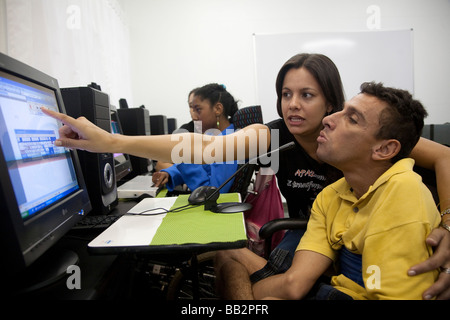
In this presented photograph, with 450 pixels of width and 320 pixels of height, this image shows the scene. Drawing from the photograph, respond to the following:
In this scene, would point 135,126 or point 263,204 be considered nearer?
point 263,204

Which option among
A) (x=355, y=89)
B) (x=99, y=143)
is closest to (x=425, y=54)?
(x=355, y=89)

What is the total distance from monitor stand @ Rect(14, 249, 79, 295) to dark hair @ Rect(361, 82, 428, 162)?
883 millimetres

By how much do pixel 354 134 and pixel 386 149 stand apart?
0.33 feet

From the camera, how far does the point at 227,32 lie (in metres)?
3.44

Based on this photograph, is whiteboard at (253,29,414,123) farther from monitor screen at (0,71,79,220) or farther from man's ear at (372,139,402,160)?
monitor screen at (0,71,79,220)

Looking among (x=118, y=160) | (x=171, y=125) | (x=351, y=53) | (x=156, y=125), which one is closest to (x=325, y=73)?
(x=118, y=160)

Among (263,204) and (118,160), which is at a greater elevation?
(118,160)

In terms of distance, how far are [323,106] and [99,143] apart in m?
0.89

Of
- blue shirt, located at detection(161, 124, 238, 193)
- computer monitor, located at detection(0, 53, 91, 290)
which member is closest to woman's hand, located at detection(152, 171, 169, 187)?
blue shirt, located at detection(161, 124, 238, 193)

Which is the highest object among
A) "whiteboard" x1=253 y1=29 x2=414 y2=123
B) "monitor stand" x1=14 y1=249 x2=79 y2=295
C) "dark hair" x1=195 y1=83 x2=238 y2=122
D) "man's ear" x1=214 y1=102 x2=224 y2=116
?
"whiteboard" x1=253 y1=29 x2=414 y2=123

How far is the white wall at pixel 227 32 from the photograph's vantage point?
11.1ft

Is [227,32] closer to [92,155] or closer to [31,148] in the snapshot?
[92,155]

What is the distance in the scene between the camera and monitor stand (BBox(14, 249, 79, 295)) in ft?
1.73

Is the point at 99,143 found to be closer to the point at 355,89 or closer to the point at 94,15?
the point at 94,15
